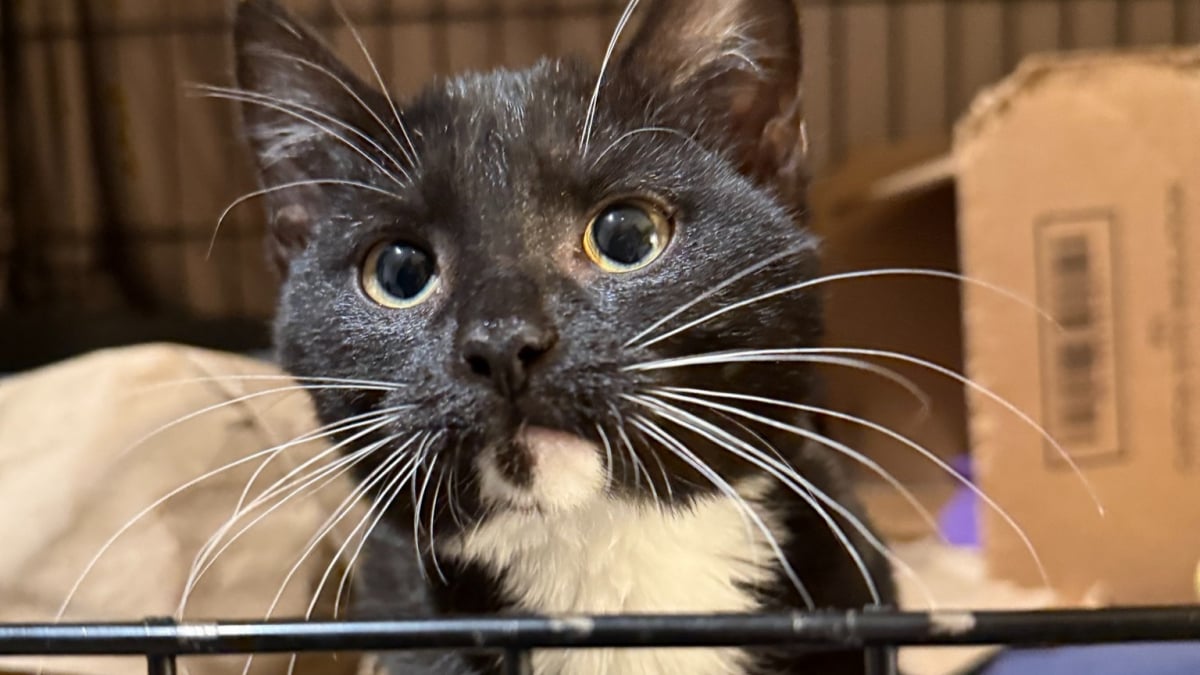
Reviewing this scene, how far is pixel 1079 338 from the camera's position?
111 cm

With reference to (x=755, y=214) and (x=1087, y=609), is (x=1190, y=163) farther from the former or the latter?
(x=1087, y=609)

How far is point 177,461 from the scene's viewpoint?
0.86 metres

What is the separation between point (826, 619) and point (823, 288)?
0.38m

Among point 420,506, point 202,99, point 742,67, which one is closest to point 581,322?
point 420,506

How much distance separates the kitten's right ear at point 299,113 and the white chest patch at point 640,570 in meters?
0.31

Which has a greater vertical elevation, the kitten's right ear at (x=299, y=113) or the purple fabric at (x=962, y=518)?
the kitten's right ear at (x=299, y=113)

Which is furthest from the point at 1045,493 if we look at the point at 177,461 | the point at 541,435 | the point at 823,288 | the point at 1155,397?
the point at 177,461

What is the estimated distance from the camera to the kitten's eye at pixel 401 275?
0.71 m

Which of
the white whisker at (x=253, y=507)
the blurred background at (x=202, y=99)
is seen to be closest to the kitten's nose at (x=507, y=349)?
the white whisker at (x=253, y=507)

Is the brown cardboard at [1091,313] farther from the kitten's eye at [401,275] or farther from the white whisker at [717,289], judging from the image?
the kitten's eye at [401,275]

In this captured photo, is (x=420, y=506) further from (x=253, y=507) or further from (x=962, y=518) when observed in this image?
(x=962, y=518)

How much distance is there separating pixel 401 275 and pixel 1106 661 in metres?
0.66

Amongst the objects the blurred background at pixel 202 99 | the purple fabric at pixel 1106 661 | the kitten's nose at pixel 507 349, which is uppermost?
the blurred background at pixel 202 99

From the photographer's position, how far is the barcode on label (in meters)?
1.09
